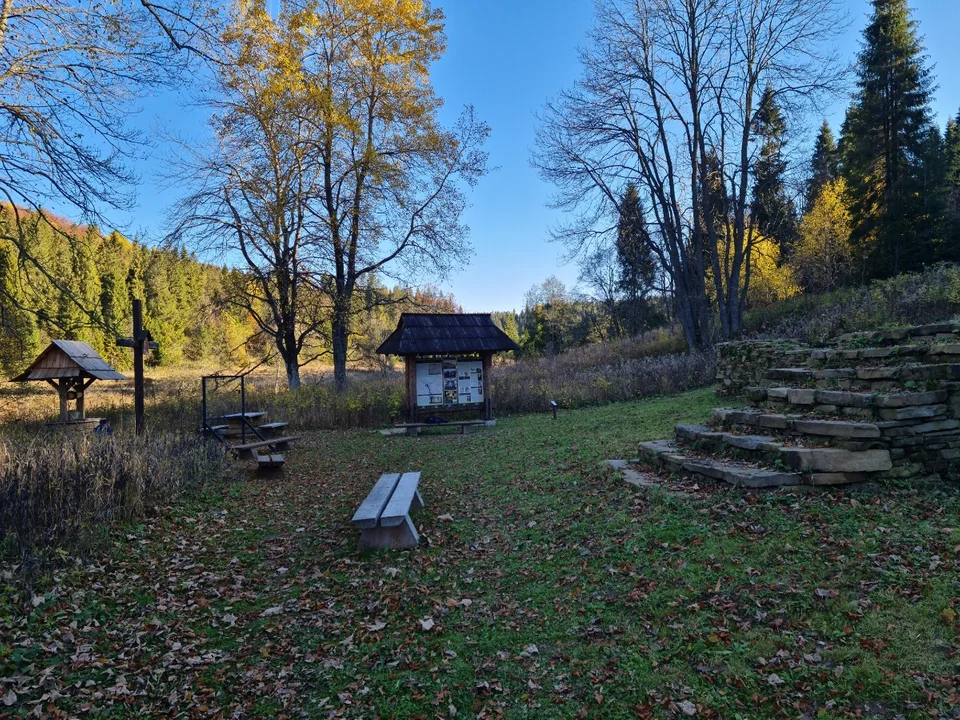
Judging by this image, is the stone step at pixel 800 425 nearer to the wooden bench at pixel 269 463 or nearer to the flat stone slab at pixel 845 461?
the flat stone slab at pixel 845 461

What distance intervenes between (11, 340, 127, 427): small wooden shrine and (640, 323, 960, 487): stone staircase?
11.2 metres

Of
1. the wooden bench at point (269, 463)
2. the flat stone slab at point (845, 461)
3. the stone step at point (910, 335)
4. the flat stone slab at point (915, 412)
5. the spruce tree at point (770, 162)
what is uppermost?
the spruce tree at point (770, 162)

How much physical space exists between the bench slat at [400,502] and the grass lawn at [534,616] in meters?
0.36

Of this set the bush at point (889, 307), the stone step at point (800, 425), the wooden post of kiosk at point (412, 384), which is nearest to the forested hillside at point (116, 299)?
the wooden post of kiosk at point (412, 384)

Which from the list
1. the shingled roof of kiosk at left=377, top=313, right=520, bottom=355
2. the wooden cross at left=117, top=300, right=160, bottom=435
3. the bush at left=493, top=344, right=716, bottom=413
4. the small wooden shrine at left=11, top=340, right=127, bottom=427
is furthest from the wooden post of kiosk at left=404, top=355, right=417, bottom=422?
the small wooden shrine at left=11, top=340, right=127, bottom=427

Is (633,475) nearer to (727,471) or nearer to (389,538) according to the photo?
(727,471)

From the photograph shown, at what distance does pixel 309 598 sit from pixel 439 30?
19703mm

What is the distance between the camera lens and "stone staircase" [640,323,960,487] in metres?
5.10

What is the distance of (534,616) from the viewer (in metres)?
3.83

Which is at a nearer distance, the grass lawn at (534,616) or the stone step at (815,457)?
the grass lawn at (534,616)

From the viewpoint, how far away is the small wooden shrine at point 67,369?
34.7 feet

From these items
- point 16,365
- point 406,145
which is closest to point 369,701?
point 406,145

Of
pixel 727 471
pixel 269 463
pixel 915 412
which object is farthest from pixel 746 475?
pixel 269 463

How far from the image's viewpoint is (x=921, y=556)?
12.1ft
